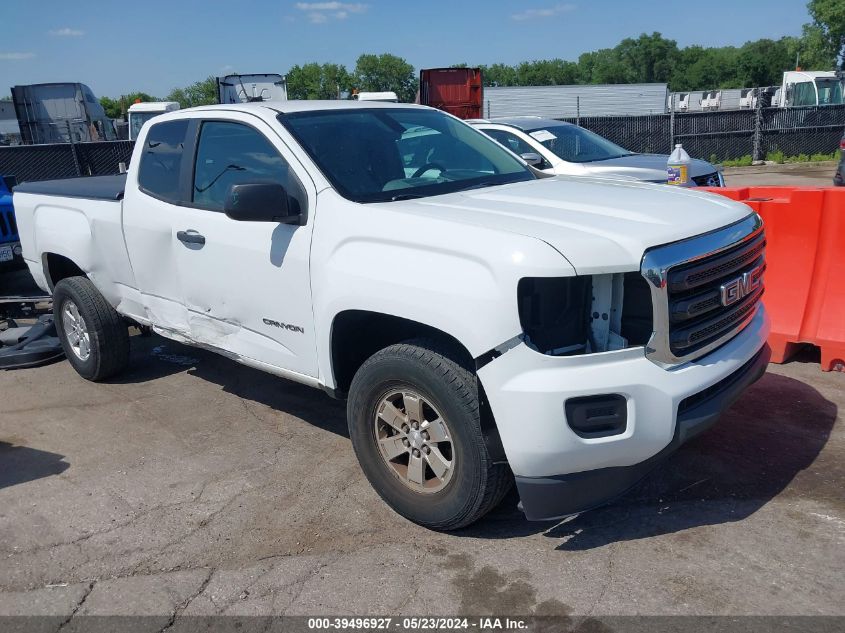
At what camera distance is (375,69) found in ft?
367

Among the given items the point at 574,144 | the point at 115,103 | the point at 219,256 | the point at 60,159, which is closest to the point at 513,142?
the point at 574,144

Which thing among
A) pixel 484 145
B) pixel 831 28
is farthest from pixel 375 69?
pixel 484 145

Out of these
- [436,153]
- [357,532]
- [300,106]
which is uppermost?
[300,106]

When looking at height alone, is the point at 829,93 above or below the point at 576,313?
below

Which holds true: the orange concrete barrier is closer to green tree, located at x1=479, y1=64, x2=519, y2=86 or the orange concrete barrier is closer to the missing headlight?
the missing headlight

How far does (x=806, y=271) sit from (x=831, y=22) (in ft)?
242

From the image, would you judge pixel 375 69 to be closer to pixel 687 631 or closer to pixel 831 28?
pixel 831 28


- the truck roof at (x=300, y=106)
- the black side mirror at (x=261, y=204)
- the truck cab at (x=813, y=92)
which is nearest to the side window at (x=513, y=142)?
the truck roof at (x=300, y=106)

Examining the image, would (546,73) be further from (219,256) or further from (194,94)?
(219,256)

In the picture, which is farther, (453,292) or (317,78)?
(317,78)

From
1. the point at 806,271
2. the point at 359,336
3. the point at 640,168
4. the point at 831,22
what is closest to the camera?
the point at 359,336

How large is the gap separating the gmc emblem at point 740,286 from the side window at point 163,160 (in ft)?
10.7

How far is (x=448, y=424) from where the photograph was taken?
3.30 m

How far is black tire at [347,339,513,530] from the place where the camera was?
10.5ft
